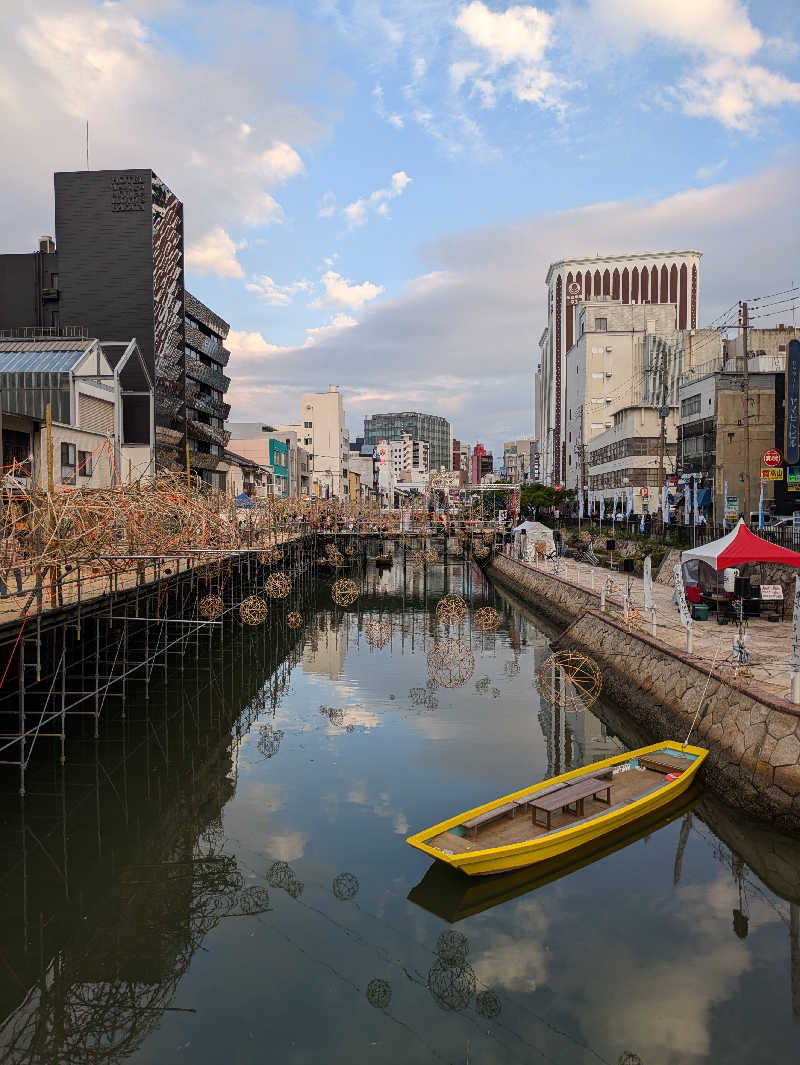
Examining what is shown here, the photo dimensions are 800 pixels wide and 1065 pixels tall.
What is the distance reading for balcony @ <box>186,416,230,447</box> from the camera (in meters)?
64.1

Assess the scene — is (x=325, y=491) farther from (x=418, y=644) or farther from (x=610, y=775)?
(x=610, y=775)

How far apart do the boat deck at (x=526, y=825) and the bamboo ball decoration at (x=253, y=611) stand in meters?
17.7

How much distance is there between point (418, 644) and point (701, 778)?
58.7 ft

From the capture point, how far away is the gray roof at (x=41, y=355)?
122 feet

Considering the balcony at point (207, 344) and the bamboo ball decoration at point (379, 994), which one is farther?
the balcony at point (207, 344)

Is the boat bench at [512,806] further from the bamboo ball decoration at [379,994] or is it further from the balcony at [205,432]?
A: the balcony at [205,432]

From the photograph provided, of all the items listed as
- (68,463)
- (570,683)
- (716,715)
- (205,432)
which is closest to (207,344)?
(205,432)

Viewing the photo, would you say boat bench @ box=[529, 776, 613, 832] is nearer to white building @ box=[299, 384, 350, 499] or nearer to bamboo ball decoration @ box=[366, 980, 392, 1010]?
bamboo ball decoration @ box=[366, 980, 392, 1010]

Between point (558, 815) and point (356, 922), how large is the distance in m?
3.91

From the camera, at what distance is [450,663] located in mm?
28484

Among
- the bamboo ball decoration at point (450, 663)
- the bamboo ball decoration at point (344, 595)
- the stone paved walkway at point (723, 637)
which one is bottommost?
the bamboo ball decoration at point (450, 663)

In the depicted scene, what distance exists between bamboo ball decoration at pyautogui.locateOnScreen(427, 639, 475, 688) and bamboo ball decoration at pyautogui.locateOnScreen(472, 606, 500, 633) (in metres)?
3.73

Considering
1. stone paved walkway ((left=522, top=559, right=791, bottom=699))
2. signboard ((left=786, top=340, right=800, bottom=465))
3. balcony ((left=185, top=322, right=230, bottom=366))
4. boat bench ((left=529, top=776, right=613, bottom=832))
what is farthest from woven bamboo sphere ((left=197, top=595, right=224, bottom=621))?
balcony ((left=185, top=322, right=230, bottom=366))

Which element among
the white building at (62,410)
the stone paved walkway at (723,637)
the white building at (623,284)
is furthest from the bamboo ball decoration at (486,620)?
the white building at (623,284)
